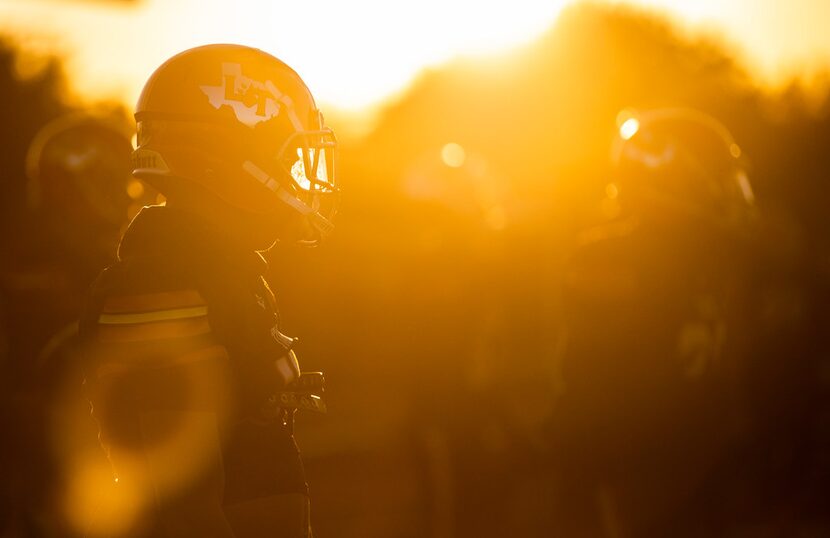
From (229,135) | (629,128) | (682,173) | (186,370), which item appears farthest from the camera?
(629,128)

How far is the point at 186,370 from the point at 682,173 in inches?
199

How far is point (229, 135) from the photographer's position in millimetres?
2883

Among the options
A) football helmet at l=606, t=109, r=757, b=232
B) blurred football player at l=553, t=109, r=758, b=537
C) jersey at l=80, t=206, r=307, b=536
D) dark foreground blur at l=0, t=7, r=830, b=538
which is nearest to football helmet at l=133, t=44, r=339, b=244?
jersey at l=80, t=206, r=307, b=536

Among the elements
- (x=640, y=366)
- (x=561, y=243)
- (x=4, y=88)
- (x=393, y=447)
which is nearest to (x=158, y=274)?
(x=640, y=366)

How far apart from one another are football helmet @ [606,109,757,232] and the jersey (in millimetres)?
4424

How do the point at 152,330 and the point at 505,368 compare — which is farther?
the point at 505,368

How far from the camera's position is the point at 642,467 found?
21.3 feet

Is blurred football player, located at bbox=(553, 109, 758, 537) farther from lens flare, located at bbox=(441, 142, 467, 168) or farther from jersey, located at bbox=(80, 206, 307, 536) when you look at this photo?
lens flare, located at bbox=(441, 142, 467, 168)

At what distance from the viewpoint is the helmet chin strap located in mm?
2870

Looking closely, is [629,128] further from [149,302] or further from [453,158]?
[149,302]

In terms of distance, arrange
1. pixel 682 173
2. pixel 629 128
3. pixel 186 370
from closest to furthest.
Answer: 1. pixel 186 370
2. pixel 682 173
3. pixel 629 128

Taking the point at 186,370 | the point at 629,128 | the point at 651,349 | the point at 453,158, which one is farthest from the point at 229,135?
the point at 453,158

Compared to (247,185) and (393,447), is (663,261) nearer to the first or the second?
(247,185)

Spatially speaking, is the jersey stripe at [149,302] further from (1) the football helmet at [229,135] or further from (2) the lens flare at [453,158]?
(2) the lens flare at [453,158]
